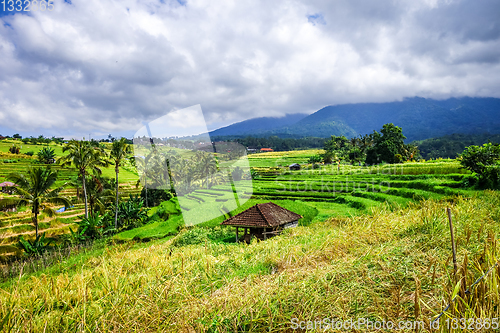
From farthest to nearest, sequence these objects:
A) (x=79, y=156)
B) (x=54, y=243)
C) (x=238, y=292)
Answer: (x=79, y=156) < (x=54, y=243) < (x=238, y=292)

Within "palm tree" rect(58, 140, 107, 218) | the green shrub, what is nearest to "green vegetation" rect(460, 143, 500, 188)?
the green shrub

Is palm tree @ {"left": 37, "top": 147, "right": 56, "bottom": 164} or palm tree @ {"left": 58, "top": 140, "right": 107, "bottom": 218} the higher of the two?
palm tree @ {"left": 37, "top": 147, "right": 56, "bottom": 164}

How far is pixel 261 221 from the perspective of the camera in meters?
15.6

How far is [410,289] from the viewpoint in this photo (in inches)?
80.7

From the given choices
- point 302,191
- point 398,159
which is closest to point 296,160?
point 398,159

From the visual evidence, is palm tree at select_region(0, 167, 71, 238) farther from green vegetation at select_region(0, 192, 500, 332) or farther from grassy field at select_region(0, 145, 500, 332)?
green vegetation at select_region(0, 192, 500, 332)

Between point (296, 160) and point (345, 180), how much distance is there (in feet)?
106

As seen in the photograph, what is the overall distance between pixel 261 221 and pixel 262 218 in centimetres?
28

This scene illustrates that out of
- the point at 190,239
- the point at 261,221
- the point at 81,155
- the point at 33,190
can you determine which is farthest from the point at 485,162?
the point at 33,190

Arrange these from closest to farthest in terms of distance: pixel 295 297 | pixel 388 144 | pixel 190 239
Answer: pixel 295 297 < pixel 190 239 < pixel 388 144

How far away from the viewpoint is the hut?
1534 cm

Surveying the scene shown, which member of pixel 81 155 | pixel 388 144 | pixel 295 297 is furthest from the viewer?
pixel 388 144

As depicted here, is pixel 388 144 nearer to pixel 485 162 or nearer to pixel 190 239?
pixel 485 162

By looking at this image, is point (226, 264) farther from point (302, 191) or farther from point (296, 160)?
point (296, 160)
